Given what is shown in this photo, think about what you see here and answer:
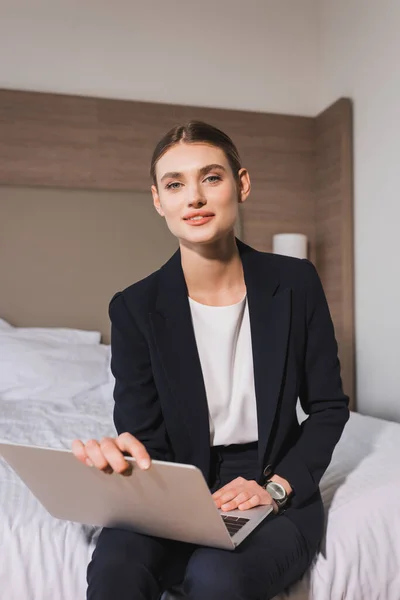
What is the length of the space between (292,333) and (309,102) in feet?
8.87

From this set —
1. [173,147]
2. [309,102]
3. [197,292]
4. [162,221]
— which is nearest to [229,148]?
[173,147]

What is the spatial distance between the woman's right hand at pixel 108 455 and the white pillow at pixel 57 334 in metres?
2.00

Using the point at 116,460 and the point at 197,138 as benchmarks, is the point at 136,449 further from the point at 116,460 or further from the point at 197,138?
the point at 197,138

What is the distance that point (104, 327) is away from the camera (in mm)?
3131

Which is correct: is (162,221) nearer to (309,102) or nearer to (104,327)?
(104,327)

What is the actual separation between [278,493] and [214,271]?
1.49ft

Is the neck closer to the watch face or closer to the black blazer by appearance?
the black blazer

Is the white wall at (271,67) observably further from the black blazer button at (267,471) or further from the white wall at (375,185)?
the black blazer button at (267,471)

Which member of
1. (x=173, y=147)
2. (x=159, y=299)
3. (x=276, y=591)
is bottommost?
(x=276, y=591)

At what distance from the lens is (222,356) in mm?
1233

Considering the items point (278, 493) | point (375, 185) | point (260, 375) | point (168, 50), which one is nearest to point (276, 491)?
point (278, 493)

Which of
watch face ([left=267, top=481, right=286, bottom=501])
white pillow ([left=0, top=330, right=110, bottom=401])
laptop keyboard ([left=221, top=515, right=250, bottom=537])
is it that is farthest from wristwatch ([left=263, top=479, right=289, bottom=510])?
white pillow ([left=0, top=330, right=110, bottom=401])

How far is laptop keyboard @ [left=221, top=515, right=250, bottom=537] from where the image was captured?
0.99 metres

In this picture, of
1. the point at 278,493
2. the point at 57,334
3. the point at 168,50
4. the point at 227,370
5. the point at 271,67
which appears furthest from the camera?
the point at 271,67
